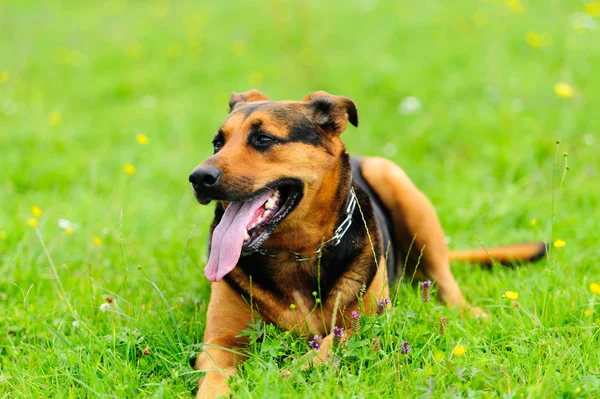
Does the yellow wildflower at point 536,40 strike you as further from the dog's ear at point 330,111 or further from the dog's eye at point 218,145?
the dog's eye at point 218,145

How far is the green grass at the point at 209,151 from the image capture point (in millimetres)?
3115

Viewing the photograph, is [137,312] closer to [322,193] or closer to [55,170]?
[322,193]

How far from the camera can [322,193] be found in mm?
3598

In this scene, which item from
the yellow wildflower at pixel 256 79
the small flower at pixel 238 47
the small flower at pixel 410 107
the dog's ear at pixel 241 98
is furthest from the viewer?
the small flower at pixel 238 47

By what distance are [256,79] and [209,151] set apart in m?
2.15

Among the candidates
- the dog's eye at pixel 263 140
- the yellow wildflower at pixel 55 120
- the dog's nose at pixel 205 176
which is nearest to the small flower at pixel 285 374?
the dog's nose at pixel 205 176

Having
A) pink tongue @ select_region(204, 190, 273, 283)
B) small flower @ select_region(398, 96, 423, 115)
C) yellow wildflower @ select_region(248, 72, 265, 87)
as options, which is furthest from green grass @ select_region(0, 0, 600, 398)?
pink tongue @ select_region(204, 190, 273, 283)

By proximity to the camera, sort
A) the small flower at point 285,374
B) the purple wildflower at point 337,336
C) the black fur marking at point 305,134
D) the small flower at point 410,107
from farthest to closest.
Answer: the small flower at point 410,107 < the black fur marking at point 305,134 < the purple wildflower at point 337,336 < the small flower at point 285,374

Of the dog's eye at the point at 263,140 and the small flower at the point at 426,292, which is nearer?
the small flower at the point at 426,292

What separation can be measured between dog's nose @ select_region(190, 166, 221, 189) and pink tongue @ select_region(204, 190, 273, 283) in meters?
0.29

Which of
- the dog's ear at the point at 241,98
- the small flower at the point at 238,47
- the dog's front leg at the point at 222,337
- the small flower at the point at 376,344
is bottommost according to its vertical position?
the dog's front leg at the point at 222,337

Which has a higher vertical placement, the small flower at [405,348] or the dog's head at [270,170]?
the dog's head at [270,170]

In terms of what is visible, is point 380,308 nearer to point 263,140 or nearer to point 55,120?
point 263,140

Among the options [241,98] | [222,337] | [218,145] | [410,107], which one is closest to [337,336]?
[222,337]
